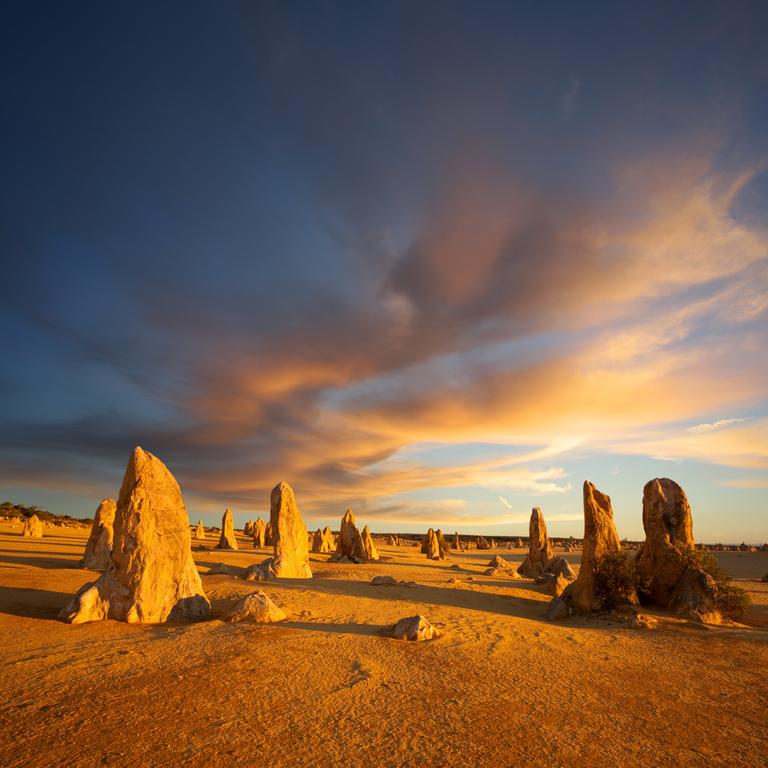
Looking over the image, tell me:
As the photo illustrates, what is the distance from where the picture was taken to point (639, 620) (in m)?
14.1

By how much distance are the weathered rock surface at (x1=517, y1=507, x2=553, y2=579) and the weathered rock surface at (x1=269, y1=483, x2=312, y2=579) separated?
52.7 feet

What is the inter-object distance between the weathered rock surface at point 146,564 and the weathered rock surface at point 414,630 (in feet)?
18.1

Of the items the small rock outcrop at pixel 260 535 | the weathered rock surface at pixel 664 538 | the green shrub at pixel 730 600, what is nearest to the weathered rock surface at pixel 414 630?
the weathered rock surface at pixel 664 538

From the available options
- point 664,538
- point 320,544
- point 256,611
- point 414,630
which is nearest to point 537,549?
point 664,538

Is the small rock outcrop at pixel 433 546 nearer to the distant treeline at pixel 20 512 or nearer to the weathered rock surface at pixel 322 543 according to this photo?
the weathered rock surface at pixel 322 543

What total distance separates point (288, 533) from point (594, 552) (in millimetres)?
14057

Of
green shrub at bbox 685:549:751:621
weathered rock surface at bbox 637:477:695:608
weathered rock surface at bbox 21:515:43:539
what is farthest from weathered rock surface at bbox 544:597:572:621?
weathered rock surface at bbox 21:515:43:539

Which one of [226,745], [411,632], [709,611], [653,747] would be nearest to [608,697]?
[653,747]

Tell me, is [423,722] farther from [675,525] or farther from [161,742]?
[675,525]

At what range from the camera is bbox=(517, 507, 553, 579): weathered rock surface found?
31.5 metres

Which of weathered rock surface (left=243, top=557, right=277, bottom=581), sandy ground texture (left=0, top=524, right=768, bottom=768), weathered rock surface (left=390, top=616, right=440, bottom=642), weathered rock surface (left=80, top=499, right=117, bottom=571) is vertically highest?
weathered rock surface (left=80, top=499, right=117, bottom=571)

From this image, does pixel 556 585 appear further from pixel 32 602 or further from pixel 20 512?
pixel 20 512

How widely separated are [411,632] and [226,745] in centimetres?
624

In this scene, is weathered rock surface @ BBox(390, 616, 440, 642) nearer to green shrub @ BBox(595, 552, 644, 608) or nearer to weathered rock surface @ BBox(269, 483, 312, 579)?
green shrub @ BBox(595, 552, 644, 608)
